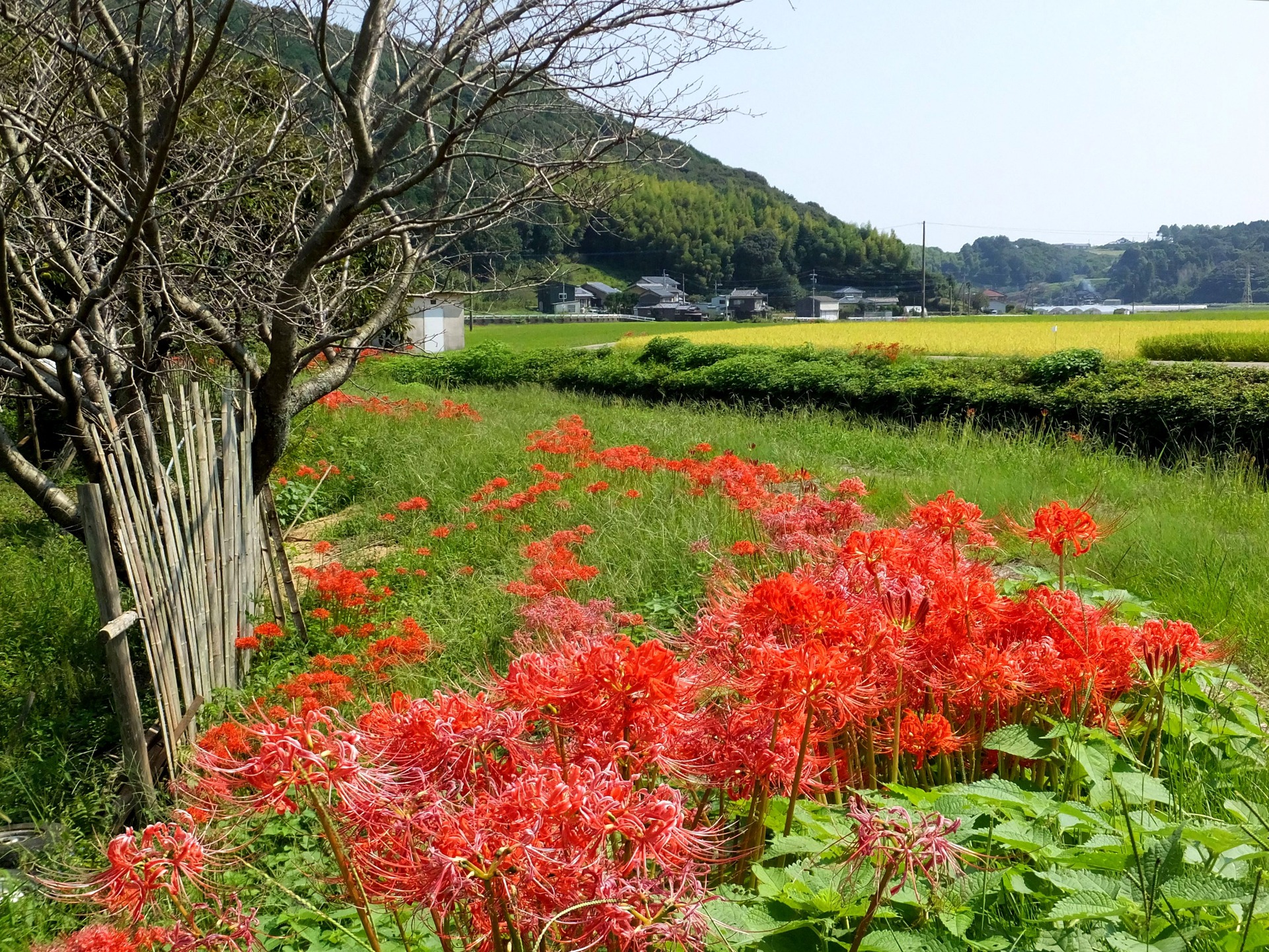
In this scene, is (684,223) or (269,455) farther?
(684,223)

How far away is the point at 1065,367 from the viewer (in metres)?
12.2

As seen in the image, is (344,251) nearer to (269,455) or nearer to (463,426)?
(269,455)

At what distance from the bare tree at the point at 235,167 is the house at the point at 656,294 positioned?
78.3 meters

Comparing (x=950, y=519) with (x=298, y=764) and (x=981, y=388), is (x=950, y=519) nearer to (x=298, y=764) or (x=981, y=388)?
(x=298, y=764)

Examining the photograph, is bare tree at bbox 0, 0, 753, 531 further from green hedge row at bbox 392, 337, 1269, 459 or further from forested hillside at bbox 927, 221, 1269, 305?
forested hillside at bbox 927, 221, 1269, 305

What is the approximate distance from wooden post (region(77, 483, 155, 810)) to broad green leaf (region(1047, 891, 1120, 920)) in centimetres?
343

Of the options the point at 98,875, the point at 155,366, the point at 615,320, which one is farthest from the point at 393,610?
the point at 615,320

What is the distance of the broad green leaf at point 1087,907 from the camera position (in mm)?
1226

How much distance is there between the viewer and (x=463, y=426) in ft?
37.3

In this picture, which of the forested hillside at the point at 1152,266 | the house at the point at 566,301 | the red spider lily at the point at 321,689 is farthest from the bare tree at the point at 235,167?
the forested hillside at the point at 1152,266

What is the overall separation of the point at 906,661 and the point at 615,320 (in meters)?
72.8

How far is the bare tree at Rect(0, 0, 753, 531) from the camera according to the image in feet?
12.1

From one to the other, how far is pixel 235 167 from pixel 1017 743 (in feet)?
17.5

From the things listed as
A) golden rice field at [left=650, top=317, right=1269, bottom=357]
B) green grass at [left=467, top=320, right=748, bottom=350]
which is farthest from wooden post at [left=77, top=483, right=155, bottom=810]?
green grass at [left=467, top=320, right=748, bottom=350]
